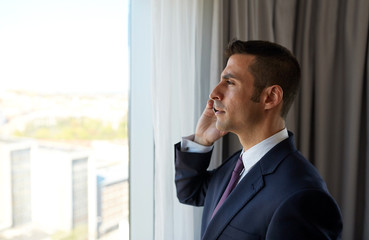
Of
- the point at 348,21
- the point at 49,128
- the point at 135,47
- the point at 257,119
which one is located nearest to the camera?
the point at 257,119

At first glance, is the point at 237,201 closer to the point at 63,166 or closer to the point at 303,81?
the point at 63,166

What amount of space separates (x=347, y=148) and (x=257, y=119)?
112 centimetres

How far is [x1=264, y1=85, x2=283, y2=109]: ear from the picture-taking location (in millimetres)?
1201

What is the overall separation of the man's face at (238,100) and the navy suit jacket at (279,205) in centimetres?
15

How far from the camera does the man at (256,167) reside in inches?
36.9

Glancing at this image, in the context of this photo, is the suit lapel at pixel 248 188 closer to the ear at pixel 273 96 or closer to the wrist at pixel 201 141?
the ear at pixel 273 96

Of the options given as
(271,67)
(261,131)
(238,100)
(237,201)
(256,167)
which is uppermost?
(271,67)

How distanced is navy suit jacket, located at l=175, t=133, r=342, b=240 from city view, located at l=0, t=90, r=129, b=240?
582mm

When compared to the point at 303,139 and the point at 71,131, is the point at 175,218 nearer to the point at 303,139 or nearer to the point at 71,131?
the point at 71,131

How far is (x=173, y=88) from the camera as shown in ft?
5.05

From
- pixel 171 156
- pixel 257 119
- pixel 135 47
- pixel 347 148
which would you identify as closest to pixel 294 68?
pixel 257 119

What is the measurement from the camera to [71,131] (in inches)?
58.6

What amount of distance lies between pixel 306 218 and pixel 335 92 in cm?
142

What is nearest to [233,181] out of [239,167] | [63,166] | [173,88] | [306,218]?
[239,167]
